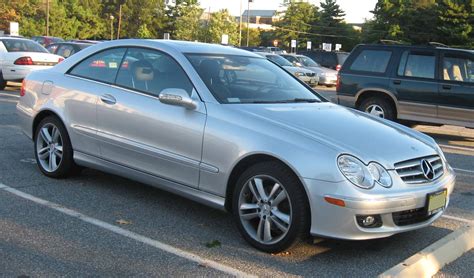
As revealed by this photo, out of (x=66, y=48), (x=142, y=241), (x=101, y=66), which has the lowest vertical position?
(x=142, y=241)

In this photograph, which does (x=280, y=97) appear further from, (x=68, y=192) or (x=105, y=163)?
(x=68, y=192)

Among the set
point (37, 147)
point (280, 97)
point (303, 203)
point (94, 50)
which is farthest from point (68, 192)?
point (303, 203)

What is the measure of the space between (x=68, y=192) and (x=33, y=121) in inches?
43.7

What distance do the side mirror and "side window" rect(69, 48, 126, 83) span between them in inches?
40.6

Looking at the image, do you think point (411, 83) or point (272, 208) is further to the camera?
point (411, 83)

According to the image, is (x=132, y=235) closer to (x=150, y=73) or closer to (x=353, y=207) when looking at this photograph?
(x=150, y=73)

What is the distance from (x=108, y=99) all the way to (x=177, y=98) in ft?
3.43

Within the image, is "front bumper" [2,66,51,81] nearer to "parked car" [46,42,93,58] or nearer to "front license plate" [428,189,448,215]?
"parked car" [46,42,93,58]

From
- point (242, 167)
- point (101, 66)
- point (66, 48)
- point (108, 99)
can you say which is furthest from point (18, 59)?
point (242, 167)

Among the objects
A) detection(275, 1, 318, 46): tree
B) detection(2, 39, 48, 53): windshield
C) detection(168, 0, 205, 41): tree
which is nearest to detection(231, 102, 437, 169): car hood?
detection(2, 39, 48, 53): windshield

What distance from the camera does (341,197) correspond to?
3.81 meters

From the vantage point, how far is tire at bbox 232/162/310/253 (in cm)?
399

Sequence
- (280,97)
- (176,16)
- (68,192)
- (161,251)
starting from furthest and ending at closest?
1. (176,16)
2. (68,192)
3. (280,97)
4. (161,251)

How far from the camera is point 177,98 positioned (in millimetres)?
4617
